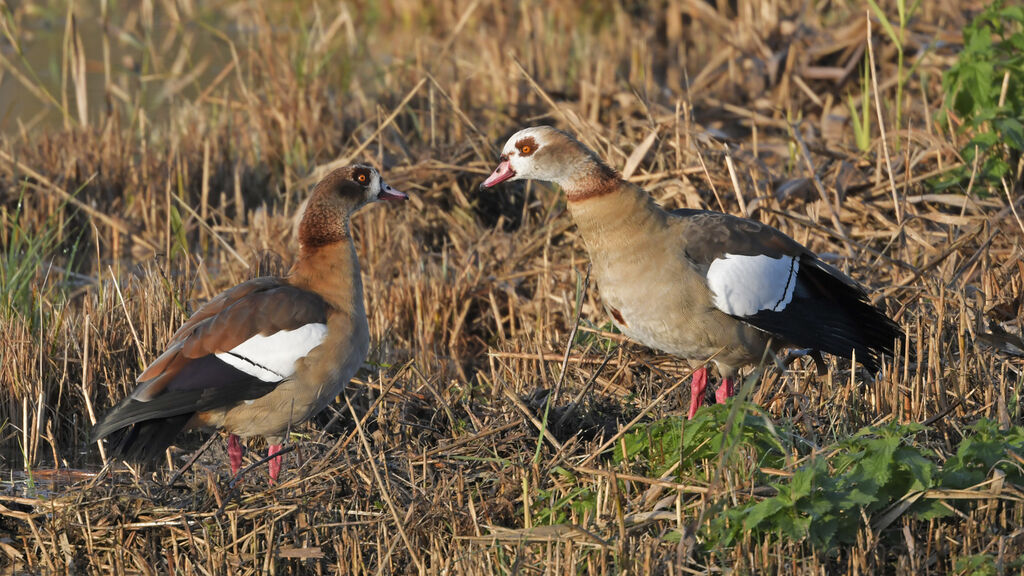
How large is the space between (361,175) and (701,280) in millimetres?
1562

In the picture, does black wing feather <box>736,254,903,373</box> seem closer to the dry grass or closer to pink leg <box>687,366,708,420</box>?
the dry grass

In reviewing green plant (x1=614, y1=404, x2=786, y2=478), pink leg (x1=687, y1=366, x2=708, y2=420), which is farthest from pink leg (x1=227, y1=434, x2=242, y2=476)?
pink leg (x1=687, y1=366, x2=708, y2=420)

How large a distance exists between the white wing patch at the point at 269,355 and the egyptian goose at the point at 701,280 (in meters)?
1.21

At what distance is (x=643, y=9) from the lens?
510 inches

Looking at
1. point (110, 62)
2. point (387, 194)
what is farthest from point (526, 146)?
point (110, 62)

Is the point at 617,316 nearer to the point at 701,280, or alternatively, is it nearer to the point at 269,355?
the point at 701,280

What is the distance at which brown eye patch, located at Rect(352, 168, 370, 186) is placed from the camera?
5.19 m

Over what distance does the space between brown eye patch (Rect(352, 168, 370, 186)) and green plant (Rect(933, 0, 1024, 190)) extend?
10.5 ft

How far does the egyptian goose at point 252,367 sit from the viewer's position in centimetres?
443

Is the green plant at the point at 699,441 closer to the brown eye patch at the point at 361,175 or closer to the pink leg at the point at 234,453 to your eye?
the pink leg at the point at 234,453

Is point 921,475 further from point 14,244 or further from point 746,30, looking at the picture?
point 746,30

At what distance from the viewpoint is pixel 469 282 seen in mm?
6527

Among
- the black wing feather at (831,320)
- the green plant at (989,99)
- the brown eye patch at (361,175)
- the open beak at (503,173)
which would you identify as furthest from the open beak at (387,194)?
the green plant at (989,99)

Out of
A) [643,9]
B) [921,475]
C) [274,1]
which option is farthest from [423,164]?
[274,1]
